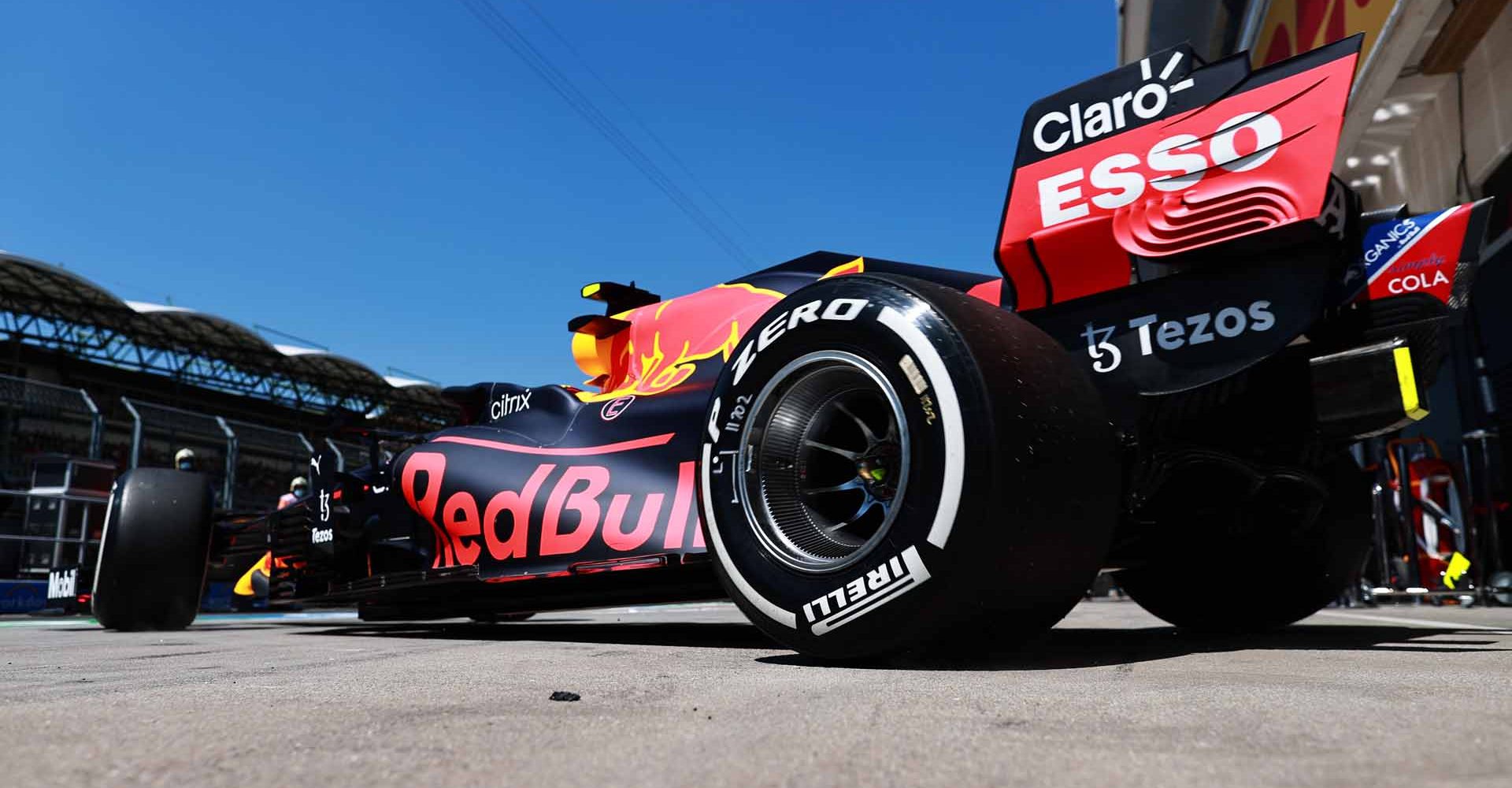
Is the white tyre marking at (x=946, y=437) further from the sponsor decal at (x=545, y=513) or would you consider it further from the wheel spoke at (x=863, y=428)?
the sponsor decal at (x=545, y=513)

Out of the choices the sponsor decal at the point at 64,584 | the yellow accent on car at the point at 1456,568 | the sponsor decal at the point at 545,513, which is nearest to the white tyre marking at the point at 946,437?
the sponsor decal at the point at 545,513

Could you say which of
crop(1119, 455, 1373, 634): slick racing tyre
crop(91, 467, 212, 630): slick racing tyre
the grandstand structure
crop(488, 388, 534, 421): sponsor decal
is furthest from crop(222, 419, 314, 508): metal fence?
crop(1119, 455, 1373, 634): slick racing tyre

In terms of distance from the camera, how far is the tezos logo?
248 centimetres

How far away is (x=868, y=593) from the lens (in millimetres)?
2148

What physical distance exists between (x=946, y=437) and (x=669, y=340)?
1.92 metres

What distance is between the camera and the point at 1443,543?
8.09 metres

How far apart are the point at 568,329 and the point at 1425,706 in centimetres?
334

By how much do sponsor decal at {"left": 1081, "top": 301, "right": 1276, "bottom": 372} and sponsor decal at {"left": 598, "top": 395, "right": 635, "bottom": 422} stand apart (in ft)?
5.60

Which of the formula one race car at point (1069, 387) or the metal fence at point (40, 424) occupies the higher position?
the metal fence at point (40, 424)

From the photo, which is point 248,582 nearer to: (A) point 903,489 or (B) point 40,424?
(A) point 903,489

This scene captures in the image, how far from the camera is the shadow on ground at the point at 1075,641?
91.1 inches

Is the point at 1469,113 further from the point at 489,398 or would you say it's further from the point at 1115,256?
the point at 489,398

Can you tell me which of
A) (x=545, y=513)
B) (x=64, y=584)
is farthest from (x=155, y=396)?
(x=545, y=513)

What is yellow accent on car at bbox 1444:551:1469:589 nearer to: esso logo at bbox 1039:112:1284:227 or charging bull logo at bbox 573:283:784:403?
charging bull logo at bbox 573:283:784:403
